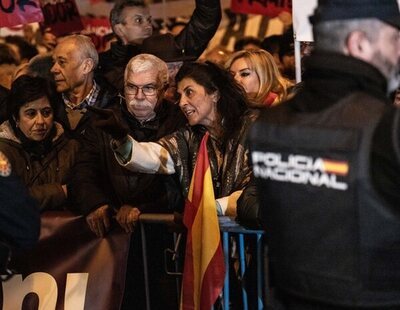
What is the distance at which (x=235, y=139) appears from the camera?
21.5 feet

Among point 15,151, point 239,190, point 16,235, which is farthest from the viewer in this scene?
point 15,151

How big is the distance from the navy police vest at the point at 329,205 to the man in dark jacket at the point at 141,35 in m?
3.75

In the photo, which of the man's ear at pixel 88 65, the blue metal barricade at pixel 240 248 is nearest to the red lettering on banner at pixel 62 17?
the man's ear at pixel 88 65

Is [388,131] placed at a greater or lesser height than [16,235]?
greater

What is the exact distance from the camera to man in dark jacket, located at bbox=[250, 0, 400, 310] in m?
4.00

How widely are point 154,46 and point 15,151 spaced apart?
149 centimetres

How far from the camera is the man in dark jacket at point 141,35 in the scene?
829cm

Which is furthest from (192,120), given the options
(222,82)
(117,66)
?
(117,66)

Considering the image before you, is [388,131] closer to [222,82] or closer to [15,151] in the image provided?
[222,82]

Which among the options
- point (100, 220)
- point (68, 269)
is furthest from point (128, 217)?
point (68, 269)

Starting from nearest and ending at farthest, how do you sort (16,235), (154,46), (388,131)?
(388,131)
(16,235)
(154,46)

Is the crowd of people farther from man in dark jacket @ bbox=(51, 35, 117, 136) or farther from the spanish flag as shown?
the spanish flag

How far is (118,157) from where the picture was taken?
6.48m

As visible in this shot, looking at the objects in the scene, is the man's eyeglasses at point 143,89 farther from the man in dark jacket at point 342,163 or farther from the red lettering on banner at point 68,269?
the man in dark jacket at point 342,163
